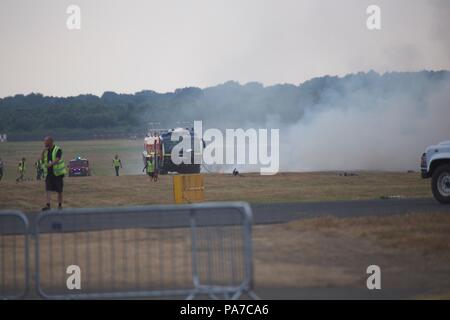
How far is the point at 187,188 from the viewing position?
84.1 ft

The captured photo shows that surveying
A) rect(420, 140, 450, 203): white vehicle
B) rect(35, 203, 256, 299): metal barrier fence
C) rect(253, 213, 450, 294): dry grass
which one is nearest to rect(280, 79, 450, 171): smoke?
rect(420, 140, 450, 203): white vehicle

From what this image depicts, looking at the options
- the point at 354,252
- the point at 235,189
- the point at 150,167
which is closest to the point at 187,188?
the point at 235,189

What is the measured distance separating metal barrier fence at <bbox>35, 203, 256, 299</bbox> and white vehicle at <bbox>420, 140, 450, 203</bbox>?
9818mm

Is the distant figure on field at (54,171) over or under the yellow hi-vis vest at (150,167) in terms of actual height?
over

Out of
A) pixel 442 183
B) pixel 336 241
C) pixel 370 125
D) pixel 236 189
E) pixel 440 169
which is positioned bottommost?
pixel 236 189

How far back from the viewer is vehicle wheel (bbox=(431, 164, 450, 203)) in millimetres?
23125

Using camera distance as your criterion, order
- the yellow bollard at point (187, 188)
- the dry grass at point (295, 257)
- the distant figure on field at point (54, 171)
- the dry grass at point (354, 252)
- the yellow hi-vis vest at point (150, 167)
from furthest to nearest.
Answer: the yellow hi-vis vest at point (150, 167), the yellow bollard at point (187, 188), the distant figure on field at point (54, 171), the dry grass at point (354, 252), the dry grass at point (295, 257)

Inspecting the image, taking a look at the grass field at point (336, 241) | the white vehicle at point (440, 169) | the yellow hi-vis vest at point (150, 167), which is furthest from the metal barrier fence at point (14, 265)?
the yellow hi-vis vest at point (150, 167)

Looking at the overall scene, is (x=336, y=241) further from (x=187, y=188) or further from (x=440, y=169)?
(x=187, y=188)

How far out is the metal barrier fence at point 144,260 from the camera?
1103 cm

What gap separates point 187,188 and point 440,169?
683cm

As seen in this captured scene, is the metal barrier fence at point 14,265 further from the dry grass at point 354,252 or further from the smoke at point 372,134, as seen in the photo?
the smoke at point 372,134

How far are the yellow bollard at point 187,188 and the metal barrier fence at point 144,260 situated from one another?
1048 centimetres
